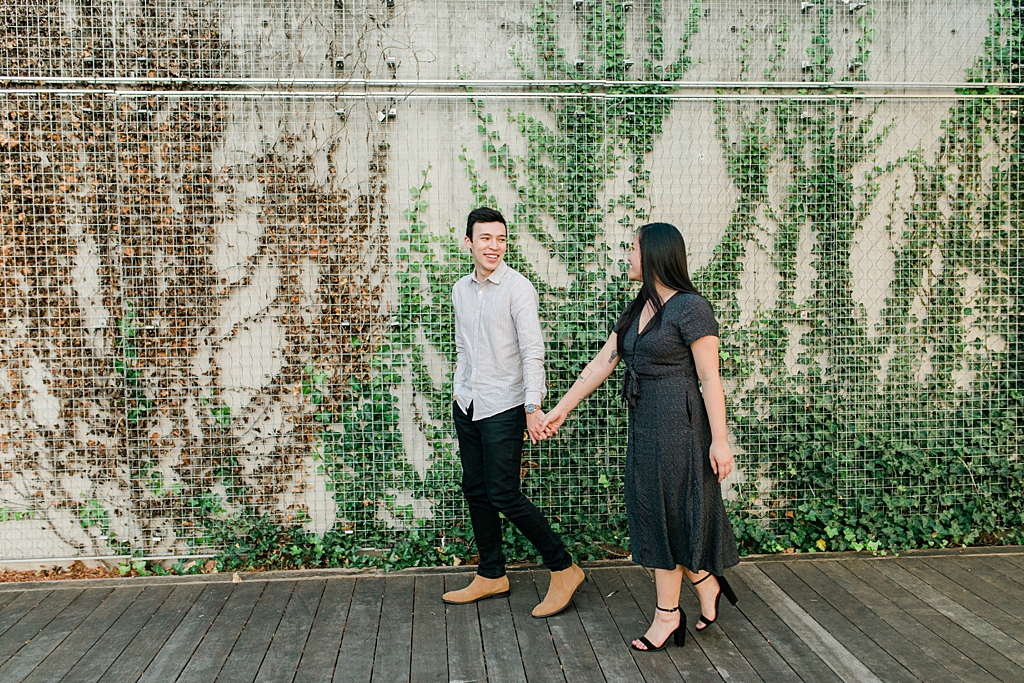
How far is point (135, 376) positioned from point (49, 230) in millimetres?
844

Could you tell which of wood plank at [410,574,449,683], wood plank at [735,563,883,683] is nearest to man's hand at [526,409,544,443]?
wood plank at [410,574,449,683]

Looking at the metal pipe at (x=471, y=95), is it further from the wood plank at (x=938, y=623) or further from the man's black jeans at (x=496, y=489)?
the wood plank at (x=938, y=623)

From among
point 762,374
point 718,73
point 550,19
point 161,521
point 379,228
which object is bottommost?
point 161,521

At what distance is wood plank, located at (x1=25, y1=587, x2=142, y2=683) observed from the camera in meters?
2.90

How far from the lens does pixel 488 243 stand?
3.25 m

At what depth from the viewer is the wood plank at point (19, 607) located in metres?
3.35

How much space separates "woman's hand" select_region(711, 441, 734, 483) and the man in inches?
27.6

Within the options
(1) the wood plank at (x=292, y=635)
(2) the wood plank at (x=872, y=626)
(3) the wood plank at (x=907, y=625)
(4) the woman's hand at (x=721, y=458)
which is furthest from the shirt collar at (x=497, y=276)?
(3) the wood plank at (x=907, y=625)

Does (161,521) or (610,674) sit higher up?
(161,521)

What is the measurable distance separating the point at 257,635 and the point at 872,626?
2553mm

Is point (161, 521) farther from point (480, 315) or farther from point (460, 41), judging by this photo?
point (460, 41)

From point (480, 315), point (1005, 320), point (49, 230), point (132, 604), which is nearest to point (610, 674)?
point (480, 315)

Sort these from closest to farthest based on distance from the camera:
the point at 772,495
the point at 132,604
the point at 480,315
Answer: the point at 480,315
the point at 132,604
the point at 772,495

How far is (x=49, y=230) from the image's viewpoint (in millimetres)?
3896
